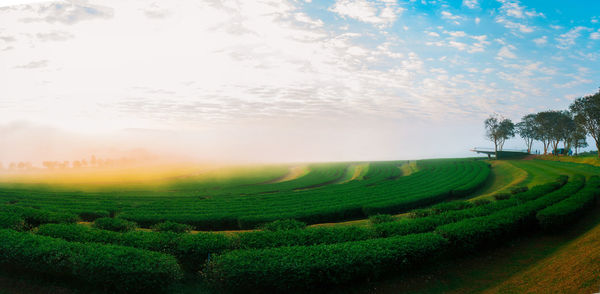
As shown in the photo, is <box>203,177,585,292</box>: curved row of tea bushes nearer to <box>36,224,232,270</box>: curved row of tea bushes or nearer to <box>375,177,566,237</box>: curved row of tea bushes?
<box>36,224,232,270</box>: curved row of tea bushes

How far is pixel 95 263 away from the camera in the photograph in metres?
9.95

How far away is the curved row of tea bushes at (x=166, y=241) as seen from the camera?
1202cm

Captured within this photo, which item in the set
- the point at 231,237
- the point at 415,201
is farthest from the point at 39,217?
the point at 415,201

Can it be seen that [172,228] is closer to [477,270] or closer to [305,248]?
[305,248]

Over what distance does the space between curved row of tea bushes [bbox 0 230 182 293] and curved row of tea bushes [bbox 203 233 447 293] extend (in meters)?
1.77

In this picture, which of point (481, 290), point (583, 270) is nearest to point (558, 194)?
point (583, 270)

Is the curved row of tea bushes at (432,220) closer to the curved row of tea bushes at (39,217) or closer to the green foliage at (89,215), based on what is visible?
the curved row of tea bushes at (39,217)

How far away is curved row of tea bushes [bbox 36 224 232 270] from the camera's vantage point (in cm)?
1202

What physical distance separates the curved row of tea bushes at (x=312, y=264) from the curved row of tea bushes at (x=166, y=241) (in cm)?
114

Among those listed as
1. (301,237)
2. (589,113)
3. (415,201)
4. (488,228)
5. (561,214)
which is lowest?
(415,201)

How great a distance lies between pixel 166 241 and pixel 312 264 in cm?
724

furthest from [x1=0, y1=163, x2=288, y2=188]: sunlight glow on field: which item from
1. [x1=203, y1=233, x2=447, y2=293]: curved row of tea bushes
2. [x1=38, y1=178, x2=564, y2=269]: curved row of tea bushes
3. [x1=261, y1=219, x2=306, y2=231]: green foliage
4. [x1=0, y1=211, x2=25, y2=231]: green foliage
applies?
[x1=203, y1=233, x2=447, y2=293]: curved row of tea bushes

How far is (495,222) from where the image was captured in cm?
1398

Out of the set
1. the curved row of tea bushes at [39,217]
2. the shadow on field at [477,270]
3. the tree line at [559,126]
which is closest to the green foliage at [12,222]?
the curved row of tea bushes at [39,217]
